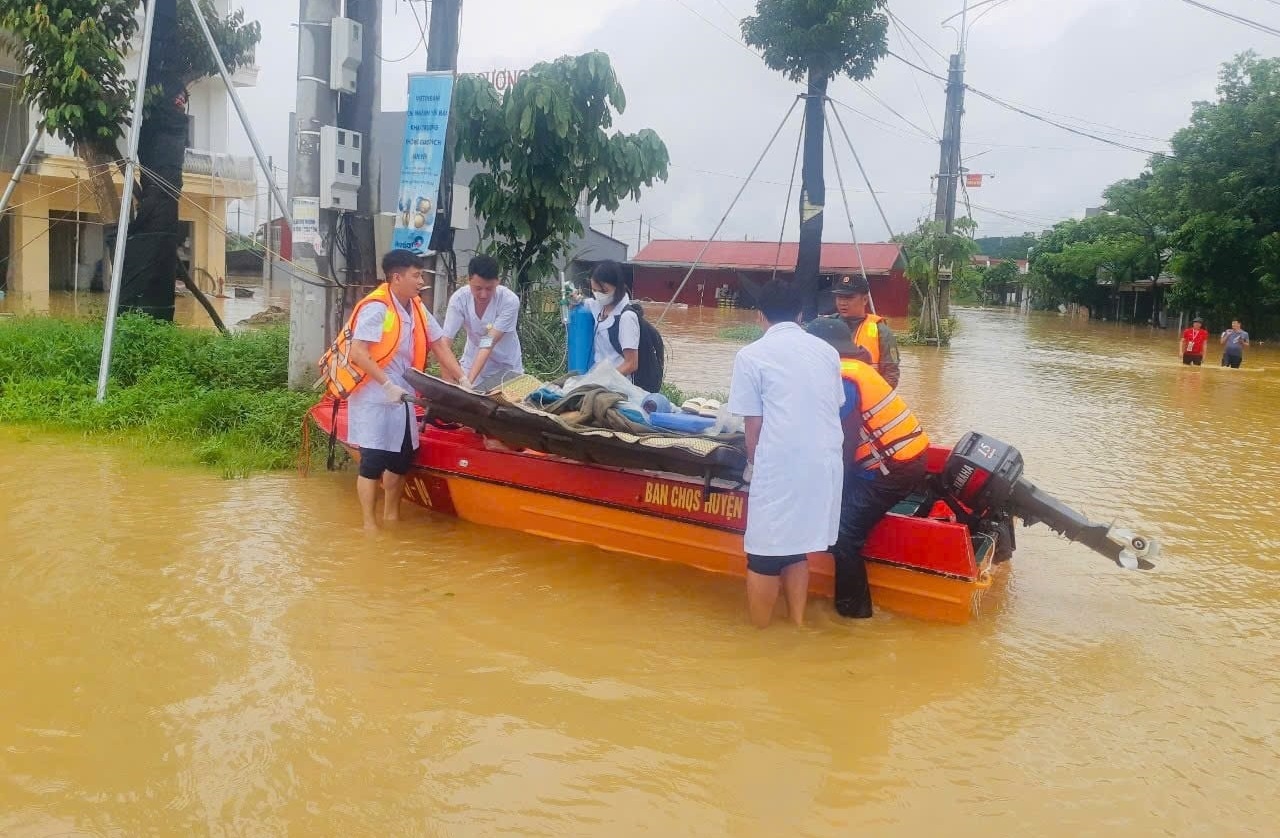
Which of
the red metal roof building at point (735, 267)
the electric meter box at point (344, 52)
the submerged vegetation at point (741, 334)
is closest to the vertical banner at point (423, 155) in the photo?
the electric meter box at point (344, 52)

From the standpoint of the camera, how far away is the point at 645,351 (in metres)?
6.66

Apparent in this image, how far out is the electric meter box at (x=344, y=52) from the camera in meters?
8.15

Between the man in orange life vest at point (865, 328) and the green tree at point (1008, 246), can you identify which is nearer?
the man in orange life vest at point (865, 328)

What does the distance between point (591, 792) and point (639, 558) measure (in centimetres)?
239

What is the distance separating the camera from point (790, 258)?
43.8 m

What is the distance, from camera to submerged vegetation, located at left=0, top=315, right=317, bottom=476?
310 inches

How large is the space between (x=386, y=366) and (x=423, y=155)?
3.41m

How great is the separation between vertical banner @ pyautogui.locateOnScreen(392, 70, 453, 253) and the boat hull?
2.47m

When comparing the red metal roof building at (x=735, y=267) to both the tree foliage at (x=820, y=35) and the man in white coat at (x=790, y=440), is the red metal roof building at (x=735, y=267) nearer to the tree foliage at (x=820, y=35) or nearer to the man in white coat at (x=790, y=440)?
the tree foliage at (x=820, y=35)

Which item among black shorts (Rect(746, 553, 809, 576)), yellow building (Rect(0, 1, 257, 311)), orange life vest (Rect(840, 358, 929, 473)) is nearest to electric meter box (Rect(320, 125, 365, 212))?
orange life vest (Rect(840, 358, 929, 473))

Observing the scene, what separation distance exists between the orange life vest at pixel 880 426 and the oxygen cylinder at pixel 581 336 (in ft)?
8.38

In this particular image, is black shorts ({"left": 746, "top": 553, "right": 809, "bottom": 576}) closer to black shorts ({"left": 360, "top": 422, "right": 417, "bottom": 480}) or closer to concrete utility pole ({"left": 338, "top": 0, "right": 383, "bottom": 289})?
black shorts ({"left": 360, "top": 422, "right": 417, "bottom": 480})

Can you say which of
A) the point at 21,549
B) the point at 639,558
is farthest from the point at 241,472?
the point at 639,558

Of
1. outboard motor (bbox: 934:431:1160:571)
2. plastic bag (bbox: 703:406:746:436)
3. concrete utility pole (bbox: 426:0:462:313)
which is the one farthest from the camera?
concrete utility pole (bbox: 426:0:462:313)
